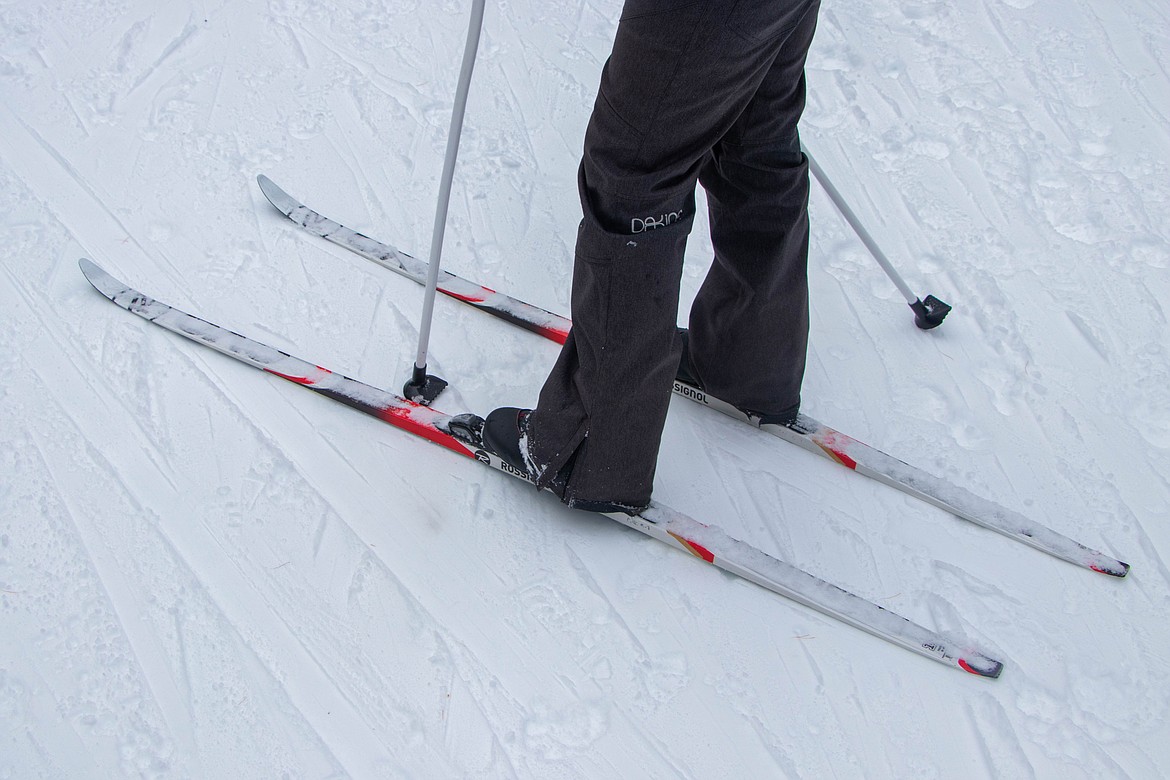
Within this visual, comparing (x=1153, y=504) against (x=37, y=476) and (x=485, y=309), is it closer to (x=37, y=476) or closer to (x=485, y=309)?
(x=485, y=309)

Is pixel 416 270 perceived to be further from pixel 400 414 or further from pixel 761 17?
pixel 761 17

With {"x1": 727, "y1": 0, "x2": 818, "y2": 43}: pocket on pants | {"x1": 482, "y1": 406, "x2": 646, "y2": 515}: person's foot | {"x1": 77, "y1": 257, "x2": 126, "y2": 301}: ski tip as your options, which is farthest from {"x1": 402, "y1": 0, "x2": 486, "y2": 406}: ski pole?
{"x1": 77, "y1": 257, "x2": 126, "y2": 301}: ski tip

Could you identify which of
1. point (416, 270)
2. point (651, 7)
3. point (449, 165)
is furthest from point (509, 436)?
point (651, 7)

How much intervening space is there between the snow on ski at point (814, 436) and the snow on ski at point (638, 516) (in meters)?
0.32

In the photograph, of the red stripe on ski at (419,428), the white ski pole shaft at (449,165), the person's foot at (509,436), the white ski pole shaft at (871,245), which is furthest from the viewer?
the white ski pole shaft at (871,245)

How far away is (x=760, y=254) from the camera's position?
1.87 metres

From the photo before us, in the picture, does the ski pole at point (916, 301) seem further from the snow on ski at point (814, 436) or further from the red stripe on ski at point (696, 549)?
the red stripe on ski at point (696, 549)

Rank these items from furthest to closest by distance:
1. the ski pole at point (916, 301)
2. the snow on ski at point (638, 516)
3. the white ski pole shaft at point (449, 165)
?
the ski pole at point (916, 301)
the snow on ski at point (638, 516)
the white ski pole shaft at point (449, 165)

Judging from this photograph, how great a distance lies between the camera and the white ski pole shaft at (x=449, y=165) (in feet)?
5.37

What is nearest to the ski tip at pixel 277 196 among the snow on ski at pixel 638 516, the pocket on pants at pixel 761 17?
the snow on ski at pixel 638 516

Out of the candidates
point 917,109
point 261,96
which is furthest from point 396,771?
point 917,109

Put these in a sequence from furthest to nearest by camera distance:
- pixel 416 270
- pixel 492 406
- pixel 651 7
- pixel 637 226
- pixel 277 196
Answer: pixel 277 196 → pixel 416 270 → pixel 492 406 → pixel 637 226 → pixel 651 7

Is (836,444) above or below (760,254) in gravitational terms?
below

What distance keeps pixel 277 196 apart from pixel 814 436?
1522 mm
